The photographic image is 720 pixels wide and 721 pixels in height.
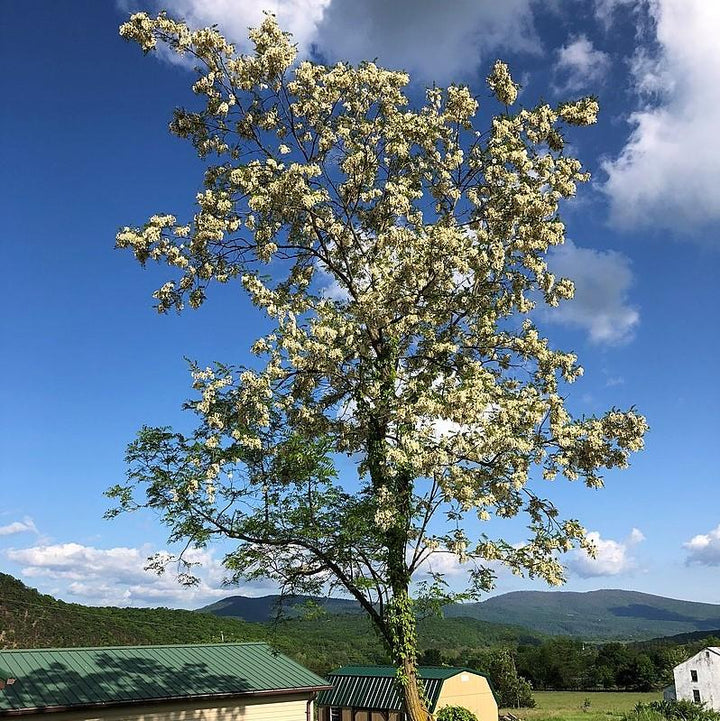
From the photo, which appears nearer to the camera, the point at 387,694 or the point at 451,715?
the point at 451,715

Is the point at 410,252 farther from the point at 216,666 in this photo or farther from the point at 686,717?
the point at 686,717

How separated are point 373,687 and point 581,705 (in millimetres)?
39696

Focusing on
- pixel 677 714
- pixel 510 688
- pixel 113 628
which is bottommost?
pixel 510 688

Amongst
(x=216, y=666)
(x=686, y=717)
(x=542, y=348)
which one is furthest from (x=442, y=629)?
(x=542, y=348)

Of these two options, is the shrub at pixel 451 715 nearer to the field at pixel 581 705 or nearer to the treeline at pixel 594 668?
the field at pixel 581 705

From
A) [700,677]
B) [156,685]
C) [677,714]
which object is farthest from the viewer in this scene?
[700,677]

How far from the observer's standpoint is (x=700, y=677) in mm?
74438

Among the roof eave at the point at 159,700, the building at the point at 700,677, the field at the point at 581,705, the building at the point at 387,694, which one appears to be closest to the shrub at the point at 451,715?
the roof eave at the point at 159,700

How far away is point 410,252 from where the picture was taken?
15.8 m

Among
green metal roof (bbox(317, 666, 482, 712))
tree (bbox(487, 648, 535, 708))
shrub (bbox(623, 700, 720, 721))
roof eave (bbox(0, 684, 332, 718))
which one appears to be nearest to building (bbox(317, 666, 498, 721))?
green metal roof (bbox(317, 666, 482, 712))

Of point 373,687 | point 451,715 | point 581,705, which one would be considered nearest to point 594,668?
point 581,705

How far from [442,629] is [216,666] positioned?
113 meters

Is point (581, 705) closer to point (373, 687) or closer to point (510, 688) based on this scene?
point (510, 688)

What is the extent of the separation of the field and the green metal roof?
17.4m
